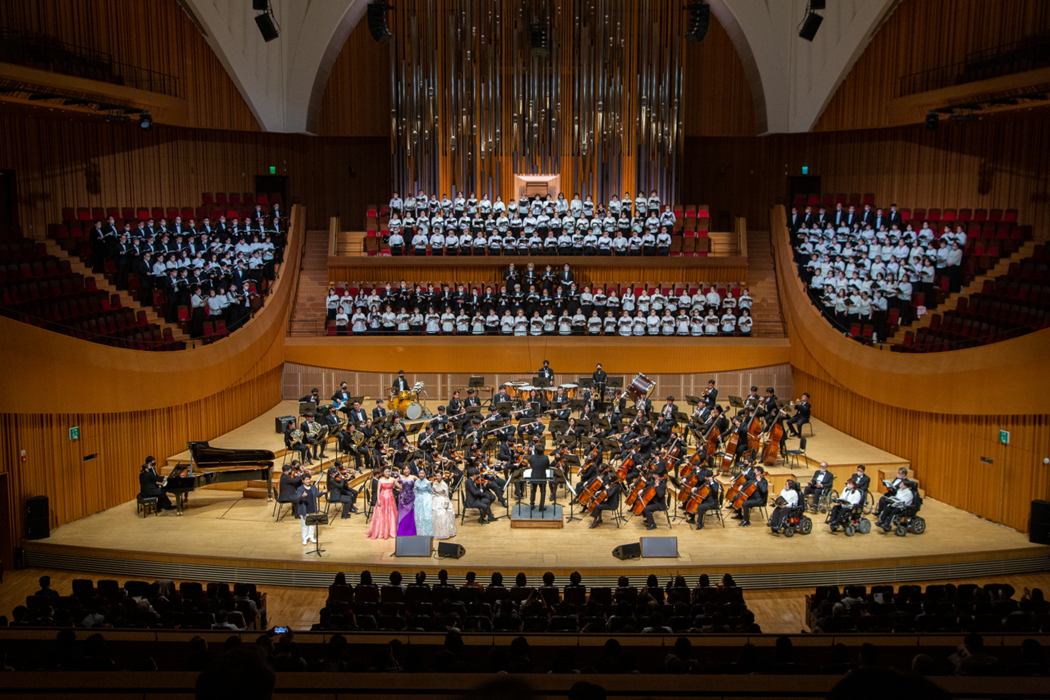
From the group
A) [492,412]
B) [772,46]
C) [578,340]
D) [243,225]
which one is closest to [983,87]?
[772,46]

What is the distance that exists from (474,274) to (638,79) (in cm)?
593

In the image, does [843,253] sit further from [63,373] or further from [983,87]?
[63,373]

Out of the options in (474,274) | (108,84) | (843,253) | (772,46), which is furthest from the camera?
(772,46)

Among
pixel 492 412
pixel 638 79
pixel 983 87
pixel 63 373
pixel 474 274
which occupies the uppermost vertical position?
pixel 638 79

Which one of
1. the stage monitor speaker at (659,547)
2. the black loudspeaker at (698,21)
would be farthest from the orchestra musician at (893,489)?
the black loudspeaker at (698,21)

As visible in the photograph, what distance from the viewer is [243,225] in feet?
54.2

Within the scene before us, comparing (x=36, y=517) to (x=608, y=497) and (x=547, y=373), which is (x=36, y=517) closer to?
(x=608, y=497)

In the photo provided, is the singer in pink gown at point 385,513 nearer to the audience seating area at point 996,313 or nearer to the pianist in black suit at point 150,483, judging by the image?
the pianist in black suit at point 150,483

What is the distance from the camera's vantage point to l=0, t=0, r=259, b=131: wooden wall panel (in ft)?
45.2

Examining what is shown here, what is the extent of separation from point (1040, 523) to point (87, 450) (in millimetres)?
11242

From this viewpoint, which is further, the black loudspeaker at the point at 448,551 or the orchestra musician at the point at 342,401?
the orchestra musician at the point at 342,401

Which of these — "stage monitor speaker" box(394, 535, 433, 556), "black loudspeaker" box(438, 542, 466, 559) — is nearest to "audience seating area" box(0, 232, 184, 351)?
"stage monitor speaker" box(394, 535, 433, 556)

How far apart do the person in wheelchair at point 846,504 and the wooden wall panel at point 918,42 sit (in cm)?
809

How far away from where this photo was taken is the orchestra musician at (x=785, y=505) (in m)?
10.2
